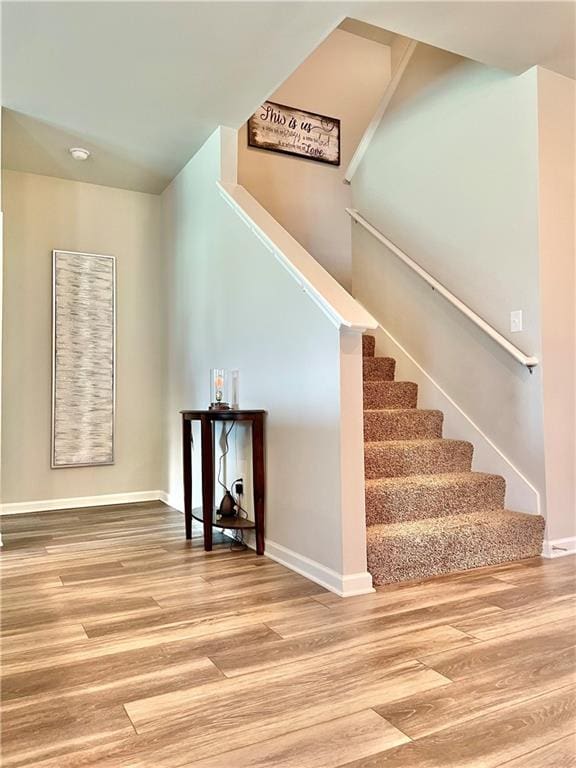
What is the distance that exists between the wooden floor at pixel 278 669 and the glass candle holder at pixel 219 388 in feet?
3.08

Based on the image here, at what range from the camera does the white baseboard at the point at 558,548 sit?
9.56 ft

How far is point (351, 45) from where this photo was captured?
4836 millimetres

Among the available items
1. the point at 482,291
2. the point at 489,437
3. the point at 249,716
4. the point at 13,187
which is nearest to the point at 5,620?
the point at 249,716

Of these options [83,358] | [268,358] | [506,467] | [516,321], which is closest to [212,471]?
[268,358]

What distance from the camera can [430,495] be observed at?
2.95 m

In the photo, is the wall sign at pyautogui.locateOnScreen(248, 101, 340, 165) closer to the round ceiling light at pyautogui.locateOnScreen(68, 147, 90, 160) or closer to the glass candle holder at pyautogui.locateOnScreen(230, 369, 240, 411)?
the round ceiling light at pyautogui.locateOnScreen(68, 147, 90, 160)

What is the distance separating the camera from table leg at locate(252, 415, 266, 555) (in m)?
2.95

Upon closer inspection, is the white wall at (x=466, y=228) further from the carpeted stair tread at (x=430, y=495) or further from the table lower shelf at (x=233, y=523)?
the table lower shelf at (x=233, y=523)

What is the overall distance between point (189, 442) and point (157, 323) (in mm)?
1698

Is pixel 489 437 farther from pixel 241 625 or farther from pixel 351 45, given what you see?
pixel 351 45

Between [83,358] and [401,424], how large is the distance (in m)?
2.62

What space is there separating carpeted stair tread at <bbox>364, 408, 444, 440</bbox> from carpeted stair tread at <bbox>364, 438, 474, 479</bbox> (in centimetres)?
7

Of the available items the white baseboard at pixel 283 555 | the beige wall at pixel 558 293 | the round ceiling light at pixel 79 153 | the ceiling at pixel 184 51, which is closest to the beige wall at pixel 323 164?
the ceiling at pixel 184 51

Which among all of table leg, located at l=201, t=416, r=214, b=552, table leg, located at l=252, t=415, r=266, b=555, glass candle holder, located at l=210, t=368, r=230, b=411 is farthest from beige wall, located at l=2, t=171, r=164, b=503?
table leg, located at l=252, t=415, r=266, b=555
